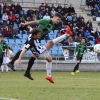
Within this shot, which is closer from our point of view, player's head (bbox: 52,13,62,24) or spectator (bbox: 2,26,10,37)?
player's head (bbox: 52,13,62,24)

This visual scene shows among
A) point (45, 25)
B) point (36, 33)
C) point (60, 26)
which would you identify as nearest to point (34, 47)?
point (36, 33)

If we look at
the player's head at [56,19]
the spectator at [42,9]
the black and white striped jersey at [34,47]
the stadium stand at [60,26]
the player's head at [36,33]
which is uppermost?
the player's head at [56,19]

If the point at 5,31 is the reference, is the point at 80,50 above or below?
below

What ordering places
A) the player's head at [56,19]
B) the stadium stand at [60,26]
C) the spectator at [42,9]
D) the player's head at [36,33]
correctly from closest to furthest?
the player's head at [36,33] → the player's head at [56,19] → the stadium stand at [60,26] → the spectator at [42,9]

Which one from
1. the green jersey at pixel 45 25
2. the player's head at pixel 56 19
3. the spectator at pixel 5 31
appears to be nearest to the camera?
the player's head at pixel 56 19

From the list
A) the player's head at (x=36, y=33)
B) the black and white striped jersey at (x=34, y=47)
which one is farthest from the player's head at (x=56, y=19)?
the black and white striped jersey at (x=34, y=47)

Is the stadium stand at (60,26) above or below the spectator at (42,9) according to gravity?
below

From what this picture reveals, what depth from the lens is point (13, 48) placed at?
30734 millimetres

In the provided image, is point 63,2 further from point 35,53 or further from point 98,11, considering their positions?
point 35,53

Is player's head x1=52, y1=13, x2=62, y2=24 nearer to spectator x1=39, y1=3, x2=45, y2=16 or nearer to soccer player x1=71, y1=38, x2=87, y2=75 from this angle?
soccer player x1=71, y1=38, x2=87, y2=75

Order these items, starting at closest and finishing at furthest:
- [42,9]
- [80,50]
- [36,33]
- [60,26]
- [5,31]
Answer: [36,33] → [80,50] → [5,31] → [60,26] → [42,9]

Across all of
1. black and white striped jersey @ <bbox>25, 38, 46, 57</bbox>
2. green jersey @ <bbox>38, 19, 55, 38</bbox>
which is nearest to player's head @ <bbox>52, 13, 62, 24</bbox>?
green jersey @ <bbox>38, 19, 55, 38</bbox>

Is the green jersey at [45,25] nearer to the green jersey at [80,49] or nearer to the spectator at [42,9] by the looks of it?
the green jersey at [80,49]

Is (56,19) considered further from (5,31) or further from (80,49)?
(5,31)
